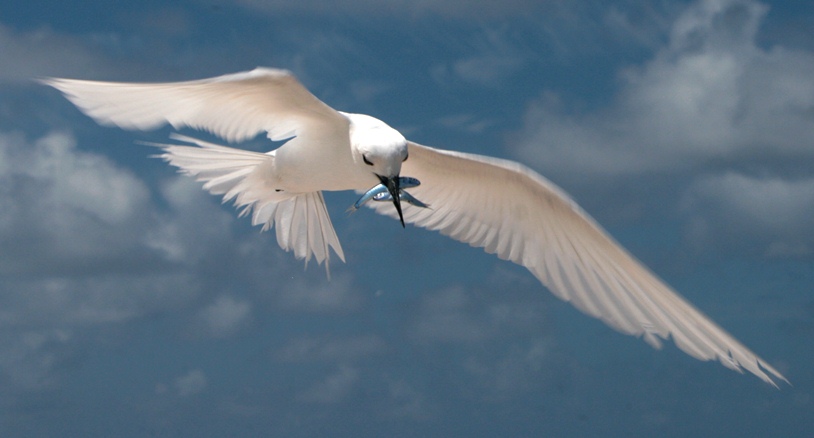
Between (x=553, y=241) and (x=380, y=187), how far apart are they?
2.35 metres

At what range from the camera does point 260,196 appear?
9445 millimetres

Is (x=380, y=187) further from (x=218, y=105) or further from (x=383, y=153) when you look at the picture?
(x=218, y=105)

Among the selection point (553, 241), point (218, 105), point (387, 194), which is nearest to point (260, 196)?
point (218, 105)

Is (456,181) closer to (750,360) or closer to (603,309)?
(603,309)

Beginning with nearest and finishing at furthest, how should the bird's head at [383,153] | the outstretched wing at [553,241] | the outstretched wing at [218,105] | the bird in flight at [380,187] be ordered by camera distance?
the outstretched wing at [218,105]
the bird in flight at [380,187]
the bird's head at [383,153]
the outstretched wing at [553,241]

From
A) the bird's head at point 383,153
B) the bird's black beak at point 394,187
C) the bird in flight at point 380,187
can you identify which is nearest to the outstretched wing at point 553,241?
the bird in flight at point 380,187

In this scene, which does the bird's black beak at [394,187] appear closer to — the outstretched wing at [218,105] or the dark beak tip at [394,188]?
the dark beak tip at [394,188]

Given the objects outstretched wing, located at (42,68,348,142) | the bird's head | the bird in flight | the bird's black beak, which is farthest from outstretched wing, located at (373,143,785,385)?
outstretched wing, located at (42,68,348,142)

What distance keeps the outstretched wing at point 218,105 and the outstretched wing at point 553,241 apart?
1181mm

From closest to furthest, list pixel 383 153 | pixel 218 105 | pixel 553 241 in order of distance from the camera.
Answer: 1. pixel 383 153
2. pixel 218 105
3. pixel 553 241

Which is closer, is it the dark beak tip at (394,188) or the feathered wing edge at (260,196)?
the dark beak tip at (394,188)

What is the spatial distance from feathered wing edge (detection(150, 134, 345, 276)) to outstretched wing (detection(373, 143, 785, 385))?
2.56ft

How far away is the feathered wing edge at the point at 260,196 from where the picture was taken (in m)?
8.95

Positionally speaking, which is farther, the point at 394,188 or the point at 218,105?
the point at 218,105
